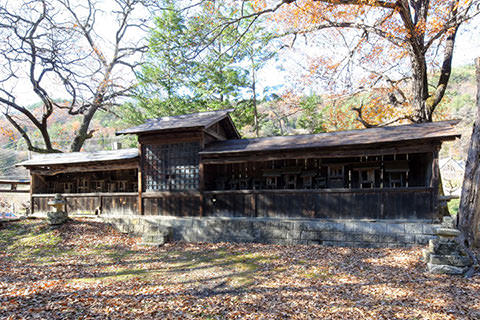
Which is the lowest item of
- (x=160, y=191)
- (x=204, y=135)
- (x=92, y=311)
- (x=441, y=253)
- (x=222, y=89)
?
(x=92, y=311)

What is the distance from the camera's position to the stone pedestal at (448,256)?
7.30 m

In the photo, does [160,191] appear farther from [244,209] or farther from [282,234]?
[282,234]

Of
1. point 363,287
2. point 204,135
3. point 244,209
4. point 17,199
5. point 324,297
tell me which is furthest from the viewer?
point 17,199

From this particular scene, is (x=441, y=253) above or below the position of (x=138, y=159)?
below

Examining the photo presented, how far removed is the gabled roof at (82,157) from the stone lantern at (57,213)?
221cm

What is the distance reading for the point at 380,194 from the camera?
10.2 metres

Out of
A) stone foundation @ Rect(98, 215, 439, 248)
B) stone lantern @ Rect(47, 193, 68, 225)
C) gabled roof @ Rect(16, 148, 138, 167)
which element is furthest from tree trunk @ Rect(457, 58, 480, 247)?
stone lantern @ Rect(47, 193, 68, 225)

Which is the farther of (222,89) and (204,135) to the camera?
(222,89)

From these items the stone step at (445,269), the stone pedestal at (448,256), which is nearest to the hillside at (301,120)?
the stone pedestal at (448,256)

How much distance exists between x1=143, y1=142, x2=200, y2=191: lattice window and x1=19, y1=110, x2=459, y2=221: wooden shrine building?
0.05 meters

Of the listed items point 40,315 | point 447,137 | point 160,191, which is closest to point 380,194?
point 447,137

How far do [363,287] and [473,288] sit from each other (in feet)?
7.73

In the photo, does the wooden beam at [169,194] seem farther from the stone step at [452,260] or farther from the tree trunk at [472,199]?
the tree trunk at [472,199]

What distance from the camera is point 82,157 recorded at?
1541cm
